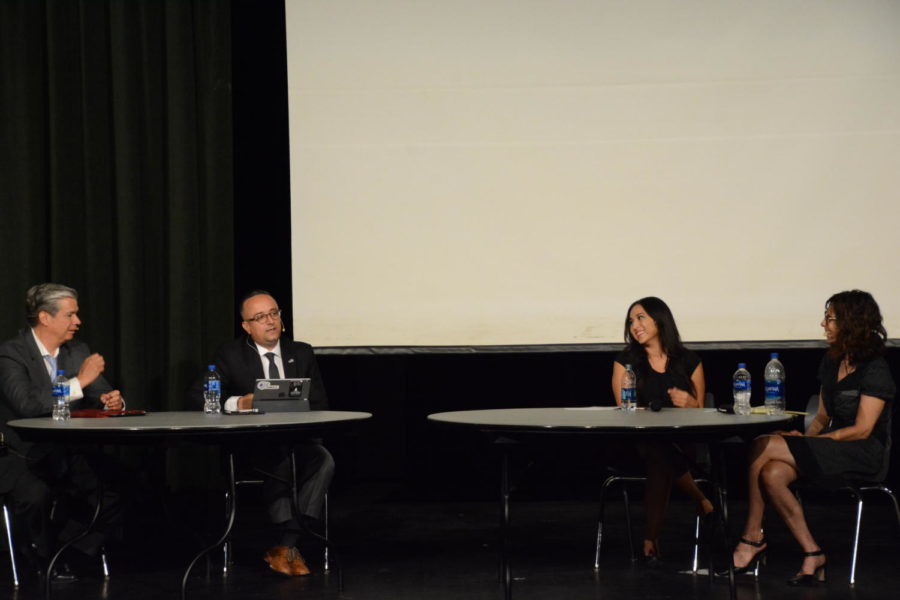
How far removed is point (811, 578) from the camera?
3.74 meters

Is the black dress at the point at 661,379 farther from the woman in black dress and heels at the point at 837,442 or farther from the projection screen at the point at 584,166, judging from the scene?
the projection screen at the point at 584,166

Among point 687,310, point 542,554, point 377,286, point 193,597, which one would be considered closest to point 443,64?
point 377,286

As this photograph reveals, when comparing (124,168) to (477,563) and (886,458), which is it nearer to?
(477,563)

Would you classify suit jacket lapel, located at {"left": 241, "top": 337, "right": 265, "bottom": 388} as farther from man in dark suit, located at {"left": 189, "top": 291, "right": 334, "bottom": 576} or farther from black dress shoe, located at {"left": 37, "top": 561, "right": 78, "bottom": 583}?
black dress shoe, located at {"left": 37, "top": 561, "right": 78, "bottom": 583}

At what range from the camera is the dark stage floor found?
371 cm

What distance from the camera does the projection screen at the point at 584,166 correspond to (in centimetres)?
549

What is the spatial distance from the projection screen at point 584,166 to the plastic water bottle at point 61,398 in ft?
6.18

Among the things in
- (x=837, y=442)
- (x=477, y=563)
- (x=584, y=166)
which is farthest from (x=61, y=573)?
(x=584, y=166)

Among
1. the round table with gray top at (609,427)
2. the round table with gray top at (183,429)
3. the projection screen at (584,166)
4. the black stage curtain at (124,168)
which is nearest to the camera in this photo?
the round table with gray top at (609,427)

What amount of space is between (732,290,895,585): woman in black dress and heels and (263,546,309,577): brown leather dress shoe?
161 cm

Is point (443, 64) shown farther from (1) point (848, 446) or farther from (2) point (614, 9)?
(1) point (848, 446)

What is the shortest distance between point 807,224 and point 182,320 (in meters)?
3.34

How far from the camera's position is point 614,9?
558 cm

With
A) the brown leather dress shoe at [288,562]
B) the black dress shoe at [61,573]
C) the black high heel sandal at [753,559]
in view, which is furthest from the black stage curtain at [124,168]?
the black high heel sandal at [753,559]
